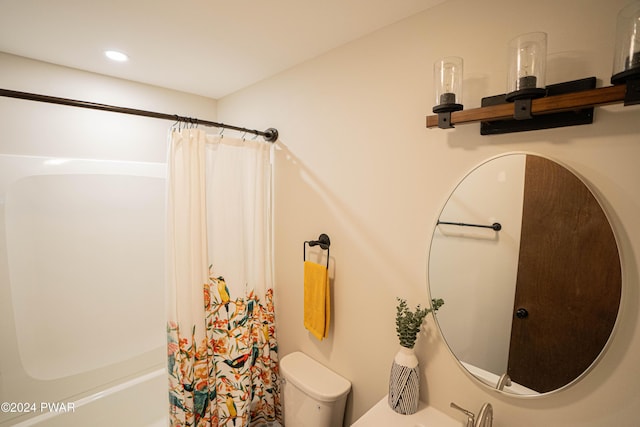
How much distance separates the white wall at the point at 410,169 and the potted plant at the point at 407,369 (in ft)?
0.26

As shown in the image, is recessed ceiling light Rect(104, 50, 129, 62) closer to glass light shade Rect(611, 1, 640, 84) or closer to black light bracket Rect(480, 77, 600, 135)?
black light bracket Rect(480, 77, 600, 135)

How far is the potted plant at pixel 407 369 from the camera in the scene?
117cm

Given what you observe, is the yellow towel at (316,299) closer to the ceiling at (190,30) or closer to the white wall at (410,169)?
the white wall at (410,169)

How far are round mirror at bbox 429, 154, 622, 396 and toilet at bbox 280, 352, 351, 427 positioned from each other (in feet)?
2.28

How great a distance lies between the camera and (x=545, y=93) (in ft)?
2.80

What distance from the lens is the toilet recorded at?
4.77ft

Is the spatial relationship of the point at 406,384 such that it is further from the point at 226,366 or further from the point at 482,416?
the point at 226,366

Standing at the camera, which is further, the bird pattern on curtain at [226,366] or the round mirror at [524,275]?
the bird pattern on curtain at [226,366]

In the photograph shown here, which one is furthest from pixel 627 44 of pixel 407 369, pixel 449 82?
pixel 407 369

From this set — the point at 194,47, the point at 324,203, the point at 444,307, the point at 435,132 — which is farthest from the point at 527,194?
the point at 194,47

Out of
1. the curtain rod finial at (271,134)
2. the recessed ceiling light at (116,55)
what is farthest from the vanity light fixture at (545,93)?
the recessed ceiling light at (116,55)

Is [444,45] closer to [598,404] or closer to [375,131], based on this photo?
[375,131]

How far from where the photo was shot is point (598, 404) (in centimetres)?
86

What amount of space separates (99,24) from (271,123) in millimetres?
956
